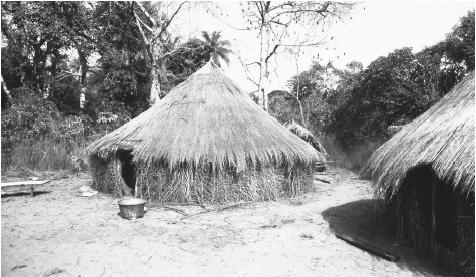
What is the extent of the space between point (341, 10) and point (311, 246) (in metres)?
12.3

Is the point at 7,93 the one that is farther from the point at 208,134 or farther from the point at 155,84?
the point at 208,134

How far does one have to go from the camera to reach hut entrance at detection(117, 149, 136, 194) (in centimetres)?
1077

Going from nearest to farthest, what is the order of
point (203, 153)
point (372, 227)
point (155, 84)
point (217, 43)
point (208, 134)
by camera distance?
1. point (372, 227)
2. point (203, 153)
3. point (208, 134)
4. point (155, 84)
5. point (217, 43)

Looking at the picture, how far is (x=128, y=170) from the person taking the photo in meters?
11.7

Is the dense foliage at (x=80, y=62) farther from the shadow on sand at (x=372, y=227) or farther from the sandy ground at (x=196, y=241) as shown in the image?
the shadow on sand at (x=372, y=227)

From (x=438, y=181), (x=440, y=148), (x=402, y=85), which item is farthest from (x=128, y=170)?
(x=402, y=85)

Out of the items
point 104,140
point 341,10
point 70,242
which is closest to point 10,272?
point 70,242

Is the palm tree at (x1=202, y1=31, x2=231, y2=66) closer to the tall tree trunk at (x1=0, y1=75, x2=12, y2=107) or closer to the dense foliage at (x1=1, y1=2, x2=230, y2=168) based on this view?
the dense foliage at (x1=1, y1=2, x2=230, y2=168)

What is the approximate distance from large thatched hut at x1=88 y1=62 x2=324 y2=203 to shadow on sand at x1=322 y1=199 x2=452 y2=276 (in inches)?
73.3

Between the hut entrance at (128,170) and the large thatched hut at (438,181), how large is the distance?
6.99 metres

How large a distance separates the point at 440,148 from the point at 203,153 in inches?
210

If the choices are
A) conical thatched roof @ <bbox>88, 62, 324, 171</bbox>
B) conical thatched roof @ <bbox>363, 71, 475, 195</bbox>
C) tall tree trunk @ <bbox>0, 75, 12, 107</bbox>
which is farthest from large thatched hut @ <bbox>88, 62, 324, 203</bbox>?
tall tree trunk @ <bbox>0, 75, 12, 107</bbox>

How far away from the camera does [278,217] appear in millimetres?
8250

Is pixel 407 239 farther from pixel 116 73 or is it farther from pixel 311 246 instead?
pixel 116 73
